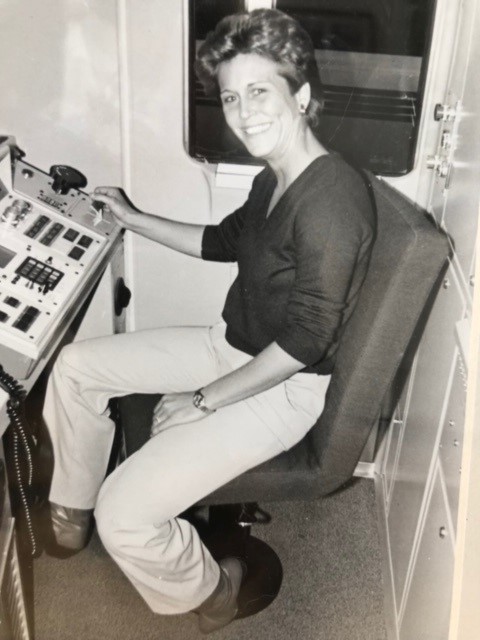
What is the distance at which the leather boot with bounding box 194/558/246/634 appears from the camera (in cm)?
160

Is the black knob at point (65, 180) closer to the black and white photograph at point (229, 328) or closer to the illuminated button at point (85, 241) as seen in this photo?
the black and white photograph at point (229, 328)

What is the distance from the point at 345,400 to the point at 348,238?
0.34 metres

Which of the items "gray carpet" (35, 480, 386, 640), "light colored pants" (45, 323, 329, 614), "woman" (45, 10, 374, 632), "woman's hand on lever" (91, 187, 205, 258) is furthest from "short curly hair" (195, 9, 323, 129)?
"gray carpet" (35, 480, 386, 640)

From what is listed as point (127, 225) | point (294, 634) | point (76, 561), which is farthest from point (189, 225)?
point (294, 634)

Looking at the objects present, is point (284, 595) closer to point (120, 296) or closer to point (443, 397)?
point (443, 397)

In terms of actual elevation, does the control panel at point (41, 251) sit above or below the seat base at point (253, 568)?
above

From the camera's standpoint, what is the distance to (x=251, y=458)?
4.62 feet

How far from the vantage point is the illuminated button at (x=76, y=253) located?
1.68 meters

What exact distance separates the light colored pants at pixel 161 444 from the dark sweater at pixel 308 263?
0.44ft

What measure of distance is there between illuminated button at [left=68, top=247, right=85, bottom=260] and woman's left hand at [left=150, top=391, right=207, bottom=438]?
1.49 feet

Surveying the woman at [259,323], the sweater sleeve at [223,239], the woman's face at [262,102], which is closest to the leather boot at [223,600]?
the woman at [259,323]

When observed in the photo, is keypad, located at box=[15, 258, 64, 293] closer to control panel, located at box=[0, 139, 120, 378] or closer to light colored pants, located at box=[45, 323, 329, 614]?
control panel, located at box=[0, 139, 120, 378]

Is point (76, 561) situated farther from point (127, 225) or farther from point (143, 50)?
point (143, 50)

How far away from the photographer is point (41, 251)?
5.38ft
